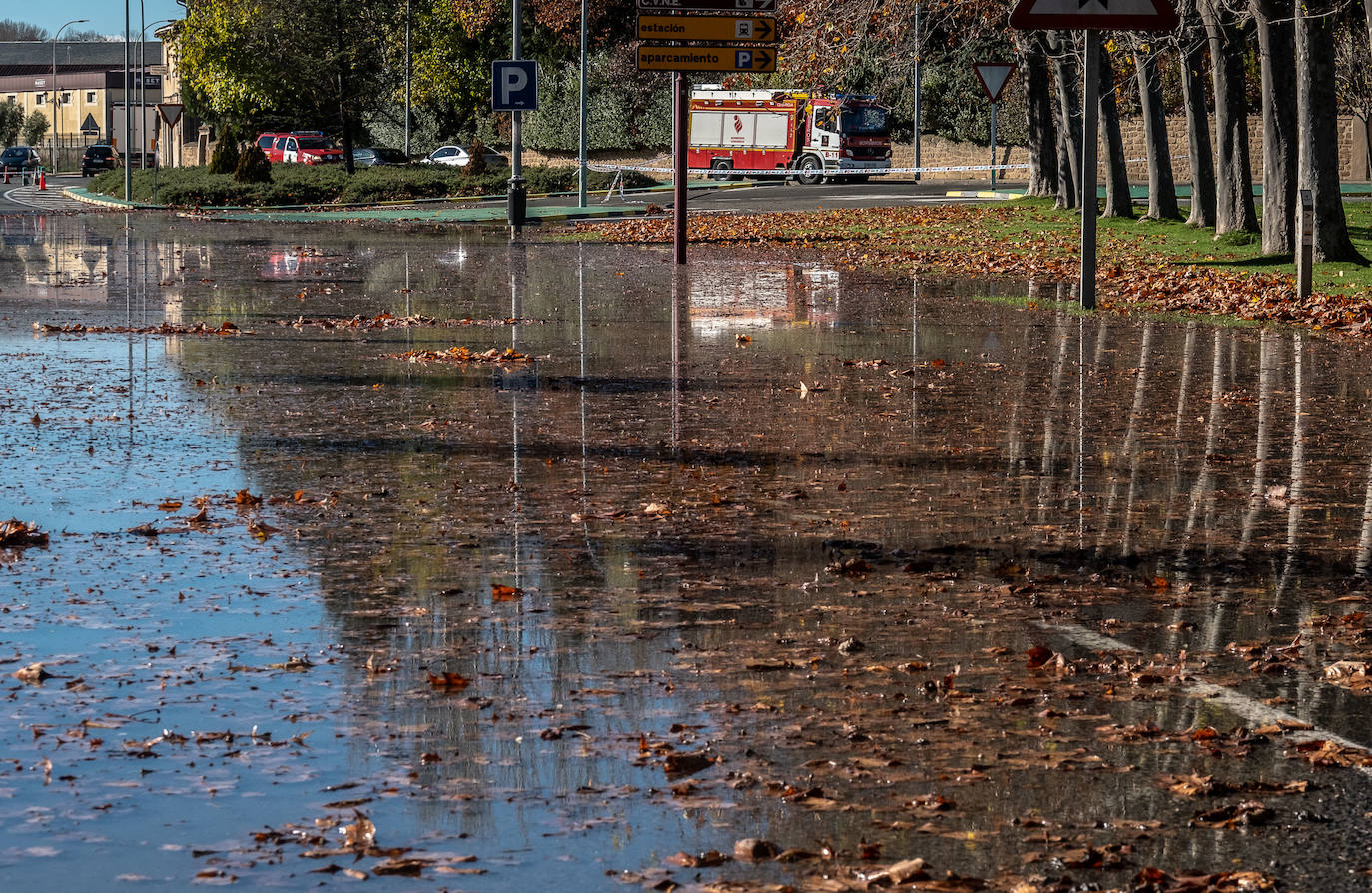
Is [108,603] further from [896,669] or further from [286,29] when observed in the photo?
[286,29]

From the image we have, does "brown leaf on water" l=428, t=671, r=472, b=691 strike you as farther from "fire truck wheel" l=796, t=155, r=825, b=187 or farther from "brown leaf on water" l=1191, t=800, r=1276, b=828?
"fire truck wheel" l=796, t=155, r=825, b=187

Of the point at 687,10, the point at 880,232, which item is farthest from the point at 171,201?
the point at 687,10

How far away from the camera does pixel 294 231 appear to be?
36.6 m

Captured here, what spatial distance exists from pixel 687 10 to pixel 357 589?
18096 millimetres

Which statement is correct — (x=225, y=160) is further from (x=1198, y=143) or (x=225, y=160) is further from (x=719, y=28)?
(x=719, y=28)

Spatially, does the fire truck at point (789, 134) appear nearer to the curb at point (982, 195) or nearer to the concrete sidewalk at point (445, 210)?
the concrete sidewalk at point (445, 210)

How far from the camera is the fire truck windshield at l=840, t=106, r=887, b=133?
6003 centimetres

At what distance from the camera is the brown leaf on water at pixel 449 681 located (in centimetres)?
553

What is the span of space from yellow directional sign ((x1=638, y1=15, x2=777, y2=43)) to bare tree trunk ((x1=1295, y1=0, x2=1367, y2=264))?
6625 millimetres

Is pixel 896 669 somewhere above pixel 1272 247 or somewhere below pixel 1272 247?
below

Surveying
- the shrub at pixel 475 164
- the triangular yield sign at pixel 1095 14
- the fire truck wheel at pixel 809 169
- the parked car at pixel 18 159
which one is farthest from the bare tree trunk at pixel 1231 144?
the parked car at pixel 18 159

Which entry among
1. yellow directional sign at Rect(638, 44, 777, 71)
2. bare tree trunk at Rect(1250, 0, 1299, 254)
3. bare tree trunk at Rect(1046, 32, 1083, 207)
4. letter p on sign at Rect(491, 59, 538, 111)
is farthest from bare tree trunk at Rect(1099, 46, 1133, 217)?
yellow directional sign at Rect(638, 44, 777, 71)

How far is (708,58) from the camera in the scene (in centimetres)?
2373

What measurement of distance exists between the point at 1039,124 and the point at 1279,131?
1825 centimetres
